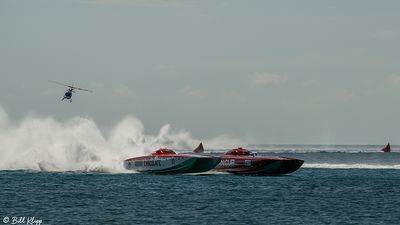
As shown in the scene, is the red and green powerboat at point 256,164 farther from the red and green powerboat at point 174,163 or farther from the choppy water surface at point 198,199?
the red and green powerboat at point 174,163

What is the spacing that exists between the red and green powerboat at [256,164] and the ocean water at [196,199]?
4.00 feet

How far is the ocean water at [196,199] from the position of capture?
Answer: 4588 centimetres

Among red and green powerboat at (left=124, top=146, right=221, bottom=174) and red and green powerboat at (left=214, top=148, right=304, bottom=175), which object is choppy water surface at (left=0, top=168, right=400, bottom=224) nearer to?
red and green powerboat at (left=124, top=146, right=221, bottom=174)

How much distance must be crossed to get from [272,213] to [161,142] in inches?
2109

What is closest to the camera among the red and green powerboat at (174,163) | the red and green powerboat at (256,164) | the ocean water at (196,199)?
the ocean water at (196,199)

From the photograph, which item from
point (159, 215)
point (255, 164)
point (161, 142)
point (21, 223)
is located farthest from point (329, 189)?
point (161, 142)

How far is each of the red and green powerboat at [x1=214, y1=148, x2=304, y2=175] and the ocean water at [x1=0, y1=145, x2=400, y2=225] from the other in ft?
4.00

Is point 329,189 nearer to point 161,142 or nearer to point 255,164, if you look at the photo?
point 255,164

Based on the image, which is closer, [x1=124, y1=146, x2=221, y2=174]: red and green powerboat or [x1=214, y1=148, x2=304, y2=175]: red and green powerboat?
[x1=124, y1=146, x2=221, y2=174]: red and green powerboat

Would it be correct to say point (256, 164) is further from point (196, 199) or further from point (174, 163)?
point (196, 199)

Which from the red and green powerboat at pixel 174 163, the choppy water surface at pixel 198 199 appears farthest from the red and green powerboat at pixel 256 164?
the red and green powerboat at pixel 174 163

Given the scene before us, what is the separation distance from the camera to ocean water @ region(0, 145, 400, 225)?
45.9 meters

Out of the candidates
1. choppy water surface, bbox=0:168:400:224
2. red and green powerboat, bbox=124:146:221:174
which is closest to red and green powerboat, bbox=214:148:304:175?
choppy water surface, bbox=0:168:400:224

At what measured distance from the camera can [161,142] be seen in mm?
101375
